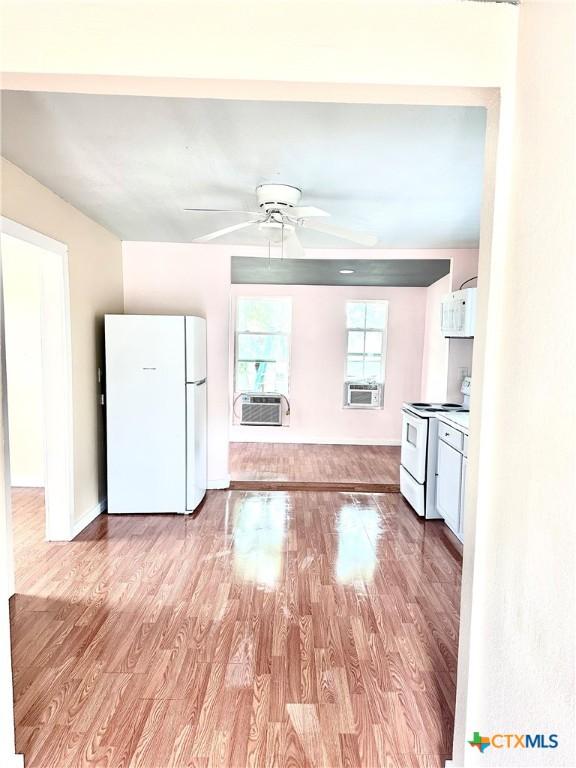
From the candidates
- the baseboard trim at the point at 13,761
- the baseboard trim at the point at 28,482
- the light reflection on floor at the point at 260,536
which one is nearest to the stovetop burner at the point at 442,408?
the light reflection on floor at the point at 260,536

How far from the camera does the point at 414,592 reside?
8.85 ft

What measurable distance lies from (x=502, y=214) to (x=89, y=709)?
7.57 feet

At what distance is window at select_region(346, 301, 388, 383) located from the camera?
21.8 ft

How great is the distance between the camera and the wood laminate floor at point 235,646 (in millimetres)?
1652

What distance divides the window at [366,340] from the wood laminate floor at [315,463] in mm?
1114

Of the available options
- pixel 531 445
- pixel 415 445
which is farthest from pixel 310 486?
pixel 531 445

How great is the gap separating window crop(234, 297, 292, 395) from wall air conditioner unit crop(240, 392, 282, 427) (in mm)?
133

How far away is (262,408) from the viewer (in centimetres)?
666

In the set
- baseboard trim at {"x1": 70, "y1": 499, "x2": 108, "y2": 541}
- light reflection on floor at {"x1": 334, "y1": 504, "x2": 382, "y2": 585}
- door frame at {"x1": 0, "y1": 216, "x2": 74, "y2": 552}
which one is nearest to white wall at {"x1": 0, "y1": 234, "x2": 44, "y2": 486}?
baseboard trim at {"x1": 70, "y1": 499, "x2": 108, "y2": 541}

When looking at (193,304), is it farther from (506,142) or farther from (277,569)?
(506,142)

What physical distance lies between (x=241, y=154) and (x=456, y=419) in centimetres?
246

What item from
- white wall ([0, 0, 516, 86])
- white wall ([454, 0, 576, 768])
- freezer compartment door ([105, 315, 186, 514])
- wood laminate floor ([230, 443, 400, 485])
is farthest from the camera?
wood laminate floor ([230, 443, 400, 485])

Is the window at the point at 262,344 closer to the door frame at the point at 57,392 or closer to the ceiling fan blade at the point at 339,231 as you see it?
the door frame at the point at 57,392

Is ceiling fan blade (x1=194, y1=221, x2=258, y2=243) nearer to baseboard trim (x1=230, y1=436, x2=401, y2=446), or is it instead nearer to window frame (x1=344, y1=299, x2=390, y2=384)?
window frame (x1=344, y1=299, x2=390, y2=384)
